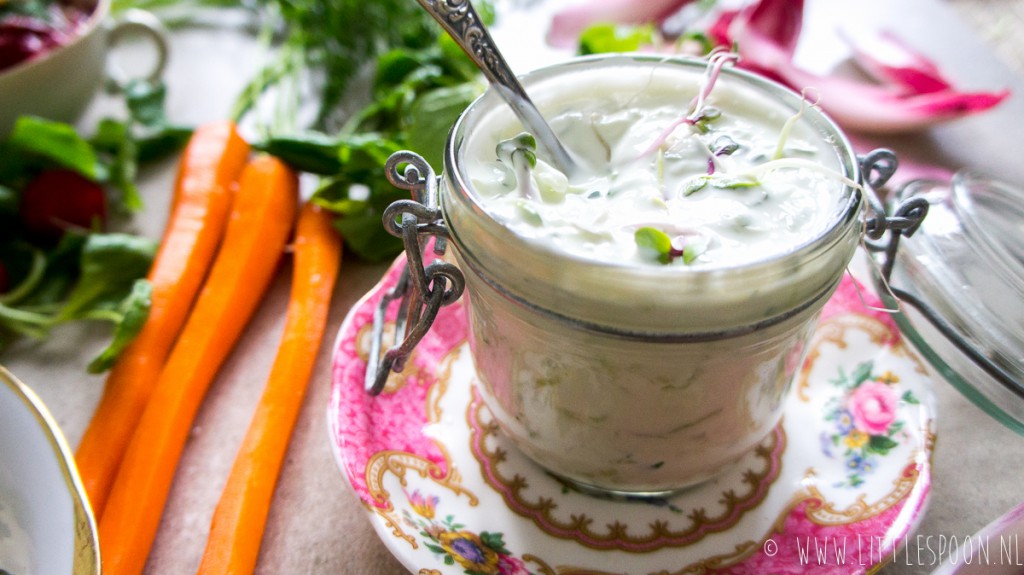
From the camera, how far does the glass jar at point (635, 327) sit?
0.58 metres

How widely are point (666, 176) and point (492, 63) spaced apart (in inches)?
7.6

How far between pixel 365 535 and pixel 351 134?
0.71 m

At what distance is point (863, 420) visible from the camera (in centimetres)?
83

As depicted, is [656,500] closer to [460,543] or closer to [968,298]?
[460,543]

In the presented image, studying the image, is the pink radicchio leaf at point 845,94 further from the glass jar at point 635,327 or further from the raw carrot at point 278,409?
the raw carrot at point 278,409

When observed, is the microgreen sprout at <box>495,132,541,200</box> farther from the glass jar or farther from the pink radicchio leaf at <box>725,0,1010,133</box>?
the pink radicchio leaf at <box>725,0,1010,133</box>

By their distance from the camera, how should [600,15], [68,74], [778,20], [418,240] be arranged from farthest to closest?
[600,15] < [778,20] < [68,74] < [418,240]

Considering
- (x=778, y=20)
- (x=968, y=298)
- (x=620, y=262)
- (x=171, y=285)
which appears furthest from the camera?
(x=778, y=20)

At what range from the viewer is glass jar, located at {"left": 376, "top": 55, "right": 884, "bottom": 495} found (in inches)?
23.0

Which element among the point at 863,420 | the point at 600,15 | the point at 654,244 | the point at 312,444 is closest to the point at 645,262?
the point at 654,244

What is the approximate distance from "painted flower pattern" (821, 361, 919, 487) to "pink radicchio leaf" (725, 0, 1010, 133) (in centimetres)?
58

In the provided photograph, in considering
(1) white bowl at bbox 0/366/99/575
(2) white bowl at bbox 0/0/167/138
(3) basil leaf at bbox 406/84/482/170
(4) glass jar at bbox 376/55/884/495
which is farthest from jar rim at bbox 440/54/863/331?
(2) white bowl at bbox 0/0/167/138

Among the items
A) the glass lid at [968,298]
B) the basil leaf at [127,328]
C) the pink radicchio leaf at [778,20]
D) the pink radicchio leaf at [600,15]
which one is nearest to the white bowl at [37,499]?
the basil leaf at [127,328]

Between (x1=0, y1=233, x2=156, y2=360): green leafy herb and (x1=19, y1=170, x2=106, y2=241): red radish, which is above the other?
(x1=19, y1=170, x2=106, y2=241): red radish
